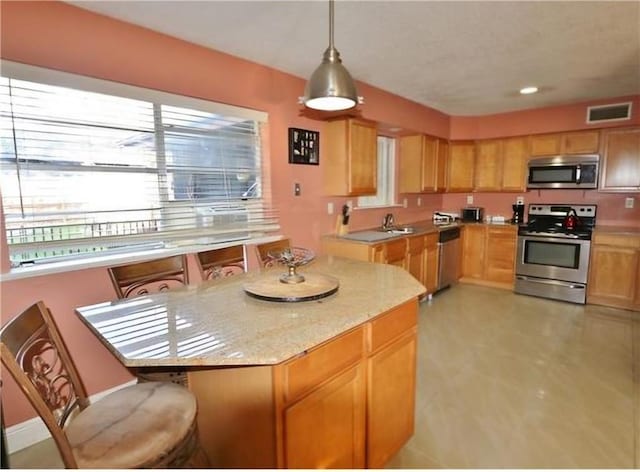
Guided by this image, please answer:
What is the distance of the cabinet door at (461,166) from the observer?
5203mm

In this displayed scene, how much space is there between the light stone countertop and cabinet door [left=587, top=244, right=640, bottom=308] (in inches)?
131

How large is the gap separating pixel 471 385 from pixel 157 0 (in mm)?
3119

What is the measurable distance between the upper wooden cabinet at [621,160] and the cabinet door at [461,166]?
1.52m

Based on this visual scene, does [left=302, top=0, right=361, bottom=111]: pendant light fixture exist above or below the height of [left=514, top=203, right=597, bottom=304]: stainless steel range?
above

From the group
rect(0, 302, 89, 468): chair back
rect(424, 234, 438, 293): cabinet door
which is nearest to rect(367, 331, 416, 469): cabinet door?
rect(0, 302, 89, 468): chair back

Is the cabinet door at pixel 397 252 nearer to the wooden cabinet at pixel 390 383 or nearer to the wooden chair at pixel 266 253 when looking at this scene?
the wooden chair at pixel 266 253

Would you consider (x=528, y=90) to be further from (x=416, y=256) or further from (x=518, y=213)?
(x=416, y=256)

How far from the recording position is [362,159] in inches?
142

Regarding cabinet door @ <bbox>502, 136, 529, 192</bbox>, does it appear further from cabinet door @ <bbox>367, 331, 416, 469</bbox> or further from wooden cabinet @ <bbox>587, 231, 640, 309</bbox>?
cabinet door @ <bbox>367, 331, 416, 469</bbox>

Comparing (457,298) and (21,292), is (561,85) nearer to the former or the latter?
(457,298)

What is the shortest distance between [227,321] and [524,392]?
2141mm

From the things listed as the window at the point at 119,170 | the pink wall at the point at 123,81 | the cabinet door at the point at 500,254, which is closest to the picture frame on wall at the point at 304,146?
the pink wall at the point at 123,81

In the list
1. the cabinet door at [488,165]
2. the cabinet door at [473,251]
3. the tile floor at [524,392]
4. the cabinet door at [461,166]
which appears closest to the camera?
the tile floor at [524,392]

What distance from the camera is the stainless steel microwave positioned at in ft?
14.1
